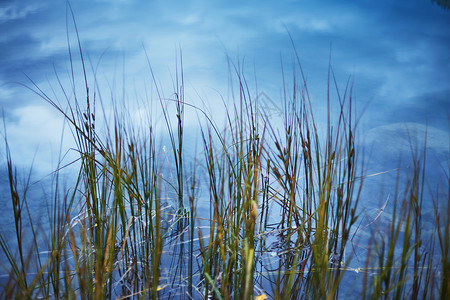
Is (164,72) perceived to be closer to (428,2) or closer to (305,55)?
(305,55)

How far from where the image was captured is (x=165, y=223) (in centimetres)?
164

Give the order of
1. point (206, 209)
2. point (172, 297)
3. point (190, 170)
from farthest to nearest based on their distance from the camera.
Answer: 1. point (190, 170)
2. point (206, 209)
3. point (172, 297)

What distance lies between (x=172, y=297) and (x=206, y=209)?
583 mm

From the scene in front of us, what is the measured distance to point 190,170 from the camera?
2.04 meters

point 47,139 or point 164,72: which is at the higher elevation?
point 164,72

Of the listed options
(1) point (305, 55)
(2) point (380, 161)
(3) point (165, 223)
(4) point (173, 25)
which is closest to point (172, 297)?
(3) point (165, 223)

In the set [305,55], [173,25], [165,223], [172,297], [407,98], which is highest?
[173,25]

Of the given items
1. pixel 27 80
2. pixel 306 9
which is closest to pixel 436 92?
pixel 306 9

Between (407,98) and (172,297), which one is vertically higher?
(407,98)

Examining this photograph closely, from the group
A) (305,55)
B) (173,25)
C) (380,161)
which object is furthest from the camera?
(173,25)

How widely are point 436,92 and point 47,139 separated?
8.07ft

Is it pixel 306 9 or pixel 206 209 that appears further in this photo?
pixel 306 9

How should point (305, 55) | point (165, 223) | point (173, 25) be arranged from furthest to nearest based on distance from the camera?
point (173, 25)
point (305, 55)
point (165, 223)

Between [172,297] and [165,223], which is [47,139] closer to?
[165,223]
